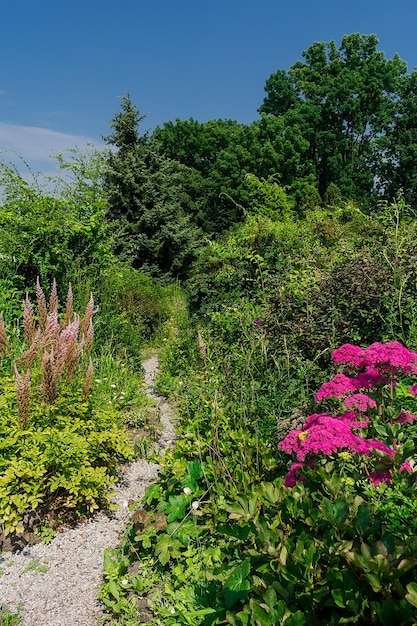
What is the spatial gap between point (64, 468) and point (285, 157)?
25.5 m

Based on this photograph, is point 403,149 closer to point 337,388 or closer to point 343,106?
point 343,106

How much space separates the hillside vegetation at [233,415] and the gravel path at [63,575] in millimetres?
150

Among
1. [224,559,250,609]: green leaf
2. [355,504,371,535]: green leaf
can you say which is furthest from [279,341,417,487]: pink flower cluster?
[224,559,250,609]: green leaf

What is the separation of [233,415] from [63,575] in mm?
1763

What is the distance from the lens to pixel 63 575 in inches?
120

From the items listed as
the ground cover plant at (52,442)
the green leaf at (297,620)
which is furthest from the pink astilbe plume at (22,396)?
the green leaf at (297,620)

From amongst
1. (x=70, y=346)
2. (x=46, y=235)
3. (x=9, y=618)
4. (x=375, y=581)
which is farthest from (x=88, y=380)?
(x=46, y=235)

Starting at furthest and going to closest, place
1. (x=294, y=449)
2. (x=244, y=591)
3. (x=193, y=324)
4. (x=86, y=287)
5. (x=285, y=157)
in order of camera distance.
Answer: (x=285, y=157) → (x=193, y=324) → (x=86, y=287) → (x=294, y=449) → (x=244, y=591)

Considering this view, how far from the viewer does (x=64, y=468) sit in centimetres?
347

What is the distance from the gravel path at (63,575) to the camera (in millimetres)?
2764

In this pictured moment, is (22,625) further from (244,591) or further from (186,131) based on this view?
(186,131)

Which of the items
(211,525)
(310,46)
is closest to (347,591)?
(211,525)

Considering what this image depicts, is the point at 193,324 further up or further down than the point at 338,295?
further down

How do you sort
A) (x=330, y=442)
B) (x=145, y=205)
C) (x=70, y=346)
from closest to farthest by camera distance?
(x=330, y=442) < (x=70, y=346) < (x=145, y=205)
